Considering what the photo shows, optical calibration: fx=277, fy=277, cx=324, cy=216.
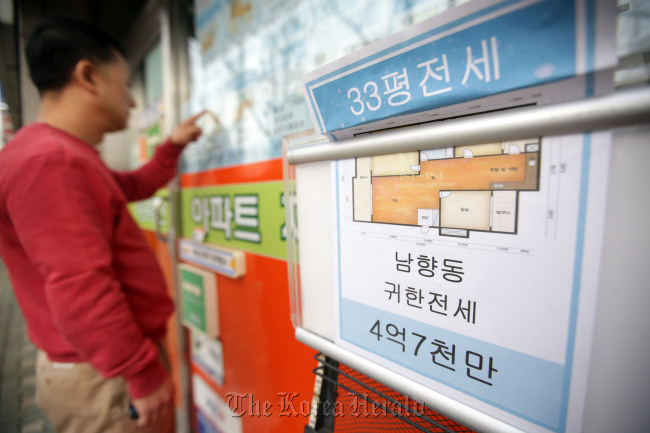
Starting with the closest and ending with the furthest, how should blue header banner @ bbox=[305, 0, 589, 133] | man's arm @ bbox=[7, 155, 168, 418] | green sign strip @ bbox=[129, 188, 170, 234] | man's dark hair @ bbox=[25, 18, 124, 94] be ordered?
blue header banner @ bbox=[305, 0, 589, 133]
man's arm @ bbox=[7, 155, 168, 418]
man's dark hair @ bbox=[25, 18, 124, 94]
green sign strip @ bbox=[129, 188, 170, 234]

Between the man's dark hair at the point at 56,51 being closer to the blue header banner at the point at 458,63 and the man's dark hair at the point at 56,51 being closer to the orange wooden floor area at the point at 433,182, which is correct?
the blue header banner at the point at 458,63

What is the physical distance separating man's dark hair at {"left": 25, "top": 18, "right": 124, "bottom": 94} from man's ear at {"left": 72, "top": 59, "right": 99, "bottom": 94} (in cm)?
2

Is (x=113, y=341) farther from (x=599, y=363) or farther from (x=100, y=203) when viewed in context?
(x=599, y=363)

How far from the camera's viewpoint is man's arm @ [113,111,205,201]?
1.10 metres

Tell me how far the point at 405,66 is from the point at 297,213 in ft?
1.10

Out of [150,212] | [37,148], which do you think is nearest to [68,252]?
[37,148]

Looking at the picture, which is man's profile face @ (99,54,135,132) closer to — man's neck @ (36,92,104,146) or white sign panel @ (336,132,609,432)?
man's neck @ (36,92,104,146)

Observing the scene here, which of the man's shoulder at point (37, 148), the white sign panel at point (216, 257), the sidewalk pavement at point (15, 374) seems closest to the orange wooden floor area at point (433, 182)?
the white sign panel at point (216, 257)

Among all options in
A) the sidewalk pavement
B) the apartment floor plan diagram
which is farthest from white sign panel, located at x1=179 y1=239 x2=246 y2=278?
the sidewalk pavement

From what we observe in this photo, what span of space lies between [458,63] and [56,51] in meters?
1.10

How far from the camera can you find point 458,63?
317 mm

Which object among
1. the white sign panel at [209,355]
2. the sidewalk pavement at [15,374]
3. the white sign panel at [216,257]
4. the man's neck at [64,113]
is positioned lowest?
the sidewalk pavement at [15,374]

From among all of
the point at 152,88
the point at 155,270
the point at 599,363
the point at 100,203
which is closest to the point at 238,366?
the point at 155,270

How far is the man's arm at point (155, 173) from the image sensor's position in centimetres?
110
